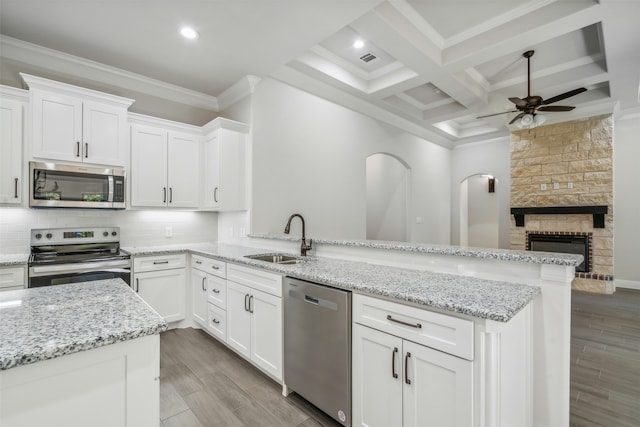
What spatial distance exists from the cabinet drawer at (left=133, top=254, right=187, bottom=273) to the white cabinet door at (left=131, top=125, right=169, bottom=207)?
0.62m

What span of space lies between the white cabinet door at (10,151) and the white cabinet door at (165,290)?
122cm

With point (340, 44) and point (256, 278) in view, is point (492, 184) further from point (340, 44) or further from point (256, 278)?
point (256, 278)

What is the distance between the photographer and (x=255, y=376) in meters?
2.47

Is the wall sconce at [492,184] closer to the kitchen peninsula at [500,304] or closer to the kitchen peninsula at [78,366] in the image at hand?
the kitchen peninsula at [500,304]

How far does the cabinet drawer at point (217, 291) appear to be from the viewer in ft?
9.29

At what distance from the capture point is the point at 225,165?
3557 mm

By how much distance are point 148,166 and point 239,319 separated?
2.05m

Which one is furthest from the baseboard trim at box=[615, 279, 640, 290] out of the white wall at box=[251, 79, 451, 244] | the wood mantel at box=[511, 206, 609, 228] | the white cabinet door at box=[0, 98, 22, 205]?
the white cabinet door at box=[0, 98, 22, 205]

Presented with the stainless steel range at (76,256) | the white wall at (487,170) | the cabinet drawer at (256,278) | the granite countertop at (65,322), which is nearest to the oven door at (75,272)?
the stainless steel range at (76,256)

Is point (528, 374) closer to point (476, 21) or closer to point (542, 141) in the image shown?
point (476, 21)

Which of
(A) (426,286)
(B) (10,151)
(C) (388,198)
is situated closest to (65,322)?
(A) (426,286)

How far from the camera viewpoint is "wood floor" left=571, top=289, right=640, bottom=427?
2027 mm

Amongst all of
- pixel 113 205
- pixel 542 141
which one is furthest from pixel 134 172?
pixel 542 141

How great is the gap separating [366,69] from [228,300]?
11.2ft
